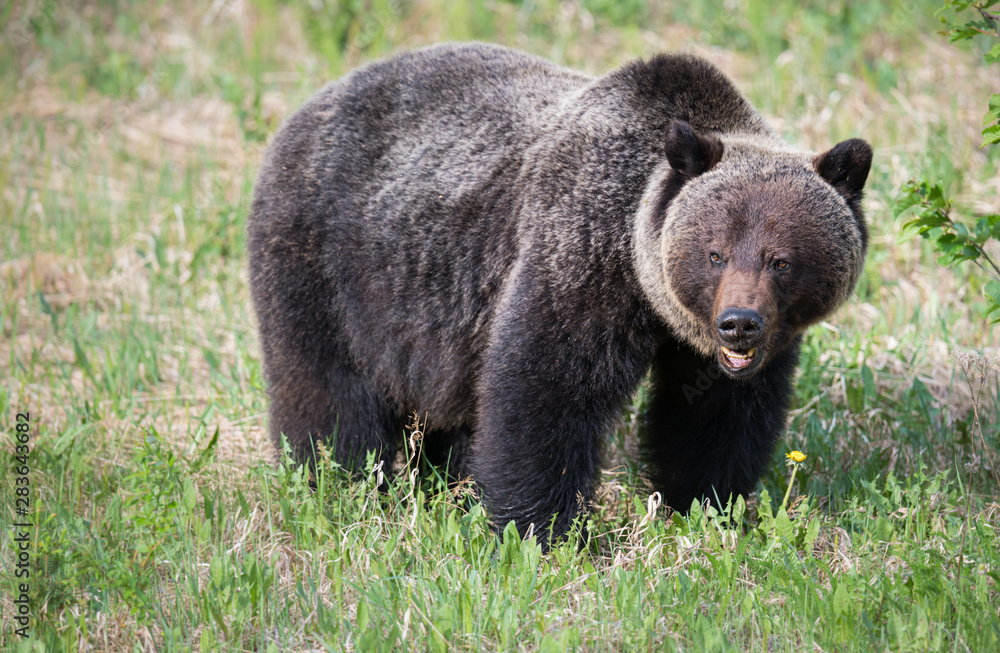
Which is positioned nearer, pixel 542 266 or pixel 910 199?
pixel 542 266

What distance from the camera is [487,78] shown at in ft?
17.3

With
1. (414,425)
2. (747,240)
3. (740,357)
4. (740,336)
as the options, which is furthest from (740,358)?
(414,425)

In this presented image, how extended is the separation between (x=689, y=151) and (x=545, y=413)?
1274mm

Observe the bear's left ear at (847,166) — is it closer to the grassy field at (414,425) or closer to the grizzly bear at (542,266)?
the grizzly bear at (542,266)

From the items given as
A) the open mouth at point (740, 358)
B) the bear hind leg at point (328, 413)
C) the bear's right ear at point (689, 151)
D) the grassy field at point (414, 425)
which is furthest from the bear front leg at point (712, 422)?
the bear hind leg at point (328, 413)

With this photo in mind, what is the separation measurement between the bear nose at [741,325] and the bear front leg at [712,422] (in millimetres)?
726

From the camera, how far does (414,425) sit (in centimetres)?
500

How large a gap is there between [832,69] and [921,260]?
10.1 feet

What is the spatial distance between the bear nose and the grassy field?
89 cm

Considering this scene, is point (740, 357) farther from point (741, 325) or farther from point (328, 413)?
point (328, 413)

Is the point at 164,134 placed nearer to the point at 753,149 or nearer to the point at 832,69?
the point at 832,69

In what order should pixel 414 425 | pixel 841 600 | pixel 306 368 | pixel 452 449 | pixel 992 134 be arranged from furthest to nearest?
1. pixel 452 449
2. pixel 306 368
3. pixel 414 425
4. pixel 992 134
5. pixel 841 600

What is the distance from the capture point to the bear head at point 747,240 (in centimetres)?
395

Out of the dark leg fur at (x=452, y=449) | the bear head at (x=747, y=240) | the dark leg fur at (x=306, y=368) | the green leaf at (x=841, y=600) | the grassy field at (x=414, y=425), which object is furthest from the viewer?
the dark leg fur at (x=452, y=449)
